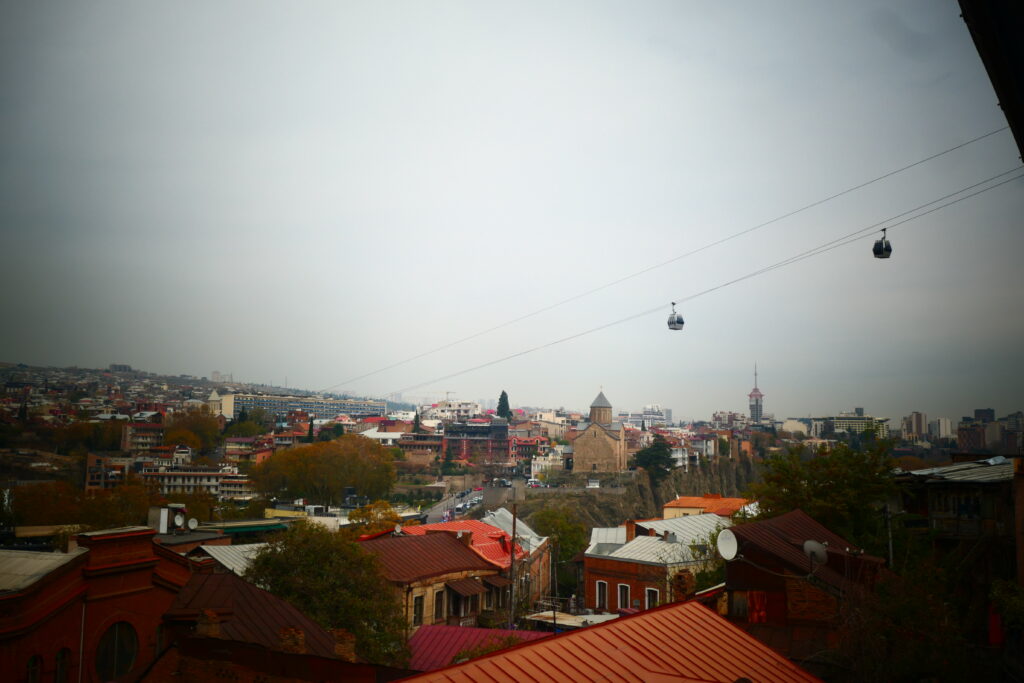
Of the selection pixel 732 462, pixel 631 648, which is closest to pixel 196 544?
pixel 631 648

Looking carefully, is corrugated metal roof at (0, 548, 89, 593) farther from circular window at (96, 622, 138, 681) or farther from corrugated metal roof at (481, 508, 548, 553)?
corrugated metal roof at (481, 508, 548, 553)

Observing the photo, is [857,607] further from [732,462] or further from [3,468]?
[732,462]

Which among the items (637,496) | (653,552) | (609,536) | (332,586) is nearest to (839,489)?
(653,552)

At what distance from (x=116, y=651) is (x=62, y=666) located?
1190mm

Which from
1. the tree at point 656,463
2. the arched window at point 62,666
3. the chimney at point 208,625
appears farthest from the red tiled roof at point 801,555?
the tree at point 656,463

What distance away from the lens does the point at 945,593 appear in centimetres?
1387

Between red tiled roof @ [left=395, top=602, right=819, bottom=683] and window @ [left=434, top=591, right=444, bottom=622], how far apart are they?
52.7 feet

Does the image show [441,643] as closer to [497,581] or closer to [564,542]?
[497,581]

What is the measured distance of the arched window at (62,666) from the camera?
1141 cm

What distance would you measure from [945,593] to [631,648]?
392 inches

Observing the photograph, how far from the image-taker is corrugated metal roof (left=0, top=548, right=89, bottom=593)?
1145cm

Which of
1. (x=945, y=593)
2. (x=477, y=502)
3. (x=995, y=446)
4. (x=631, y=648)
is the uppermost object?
(x=995, y=446)

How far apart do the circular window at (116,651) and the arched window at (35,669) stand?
0.99 meters

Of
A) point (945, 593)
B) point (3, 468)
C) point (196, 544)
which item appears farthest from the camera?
point (3, 468)
